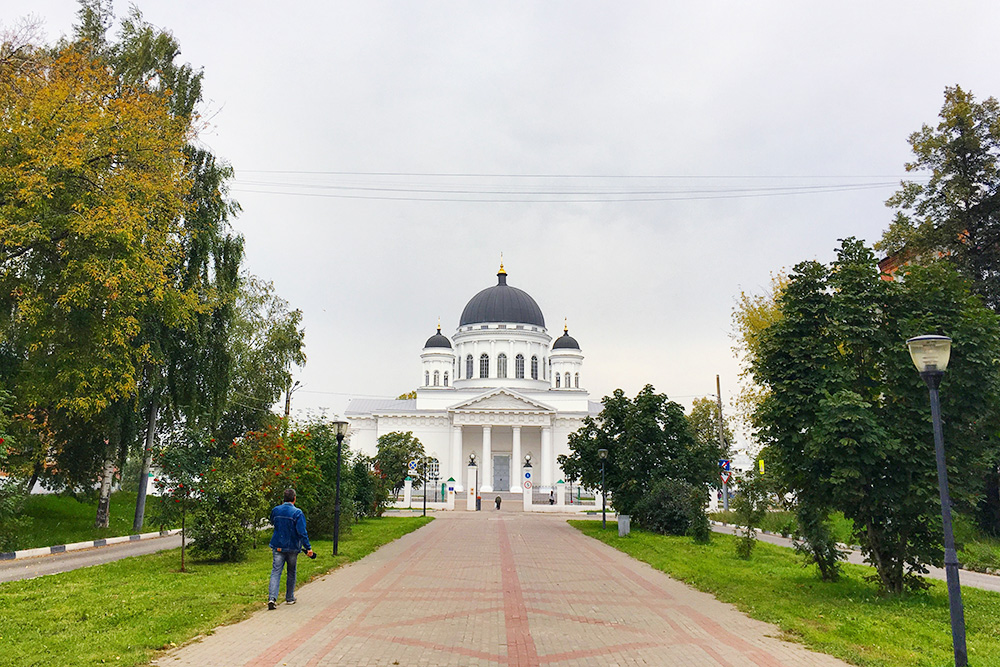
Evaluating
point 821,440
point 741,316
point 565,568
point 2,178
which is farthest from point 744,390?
point 2,178

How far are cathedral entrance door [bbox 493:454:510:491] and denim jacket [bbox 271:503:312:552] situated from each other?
60.3 metres

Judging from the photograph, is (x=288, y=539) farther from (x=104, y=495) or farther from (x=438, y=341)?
(x=438, y=341)

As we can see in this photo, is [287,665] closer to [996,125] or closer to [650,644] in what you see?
[650,644]

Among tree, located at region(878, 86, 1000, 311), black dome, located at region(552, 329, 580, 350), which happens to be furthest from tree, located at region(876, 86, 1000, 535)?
black dome, located at region(552, 329, 580, 350)

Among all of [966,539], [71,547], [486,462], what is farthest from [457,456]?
[966,539]

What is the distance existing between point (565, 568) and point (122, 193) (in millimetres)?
13099

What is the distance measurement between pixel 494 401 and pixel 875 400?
188ft

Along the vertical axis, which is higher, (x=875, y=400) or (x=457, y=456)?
(x=875, y=400)

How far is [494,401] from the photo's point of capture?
225ft

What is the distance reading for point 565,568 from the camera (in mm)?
15266

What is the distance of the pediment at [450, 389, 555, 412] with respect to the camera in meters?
67.8

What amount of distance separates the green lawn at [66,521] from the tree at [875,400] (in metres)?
14.9

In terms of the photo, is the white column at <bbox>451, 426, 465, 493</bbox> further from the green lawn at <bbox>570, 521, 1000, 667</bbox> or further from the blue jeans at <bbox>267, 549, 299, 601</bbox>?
the blue jeans at <bbox>267, 549, 299, 601</bbox>

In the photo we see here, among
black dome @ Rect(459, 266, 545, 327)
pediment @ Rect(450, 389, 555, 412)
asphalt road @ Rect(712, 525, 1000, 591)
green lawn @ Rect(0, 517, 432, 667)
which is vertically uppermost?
black dome @ Rect(459, 266, 545, 327)
